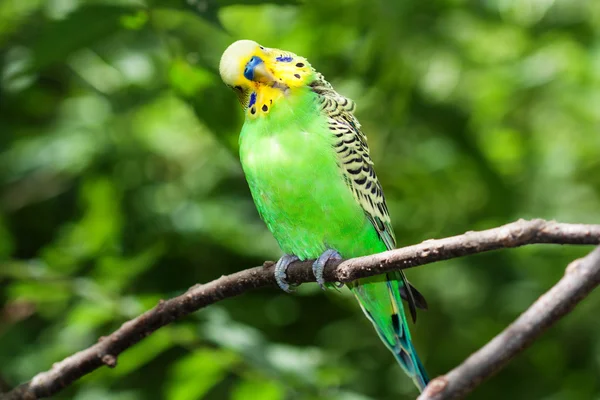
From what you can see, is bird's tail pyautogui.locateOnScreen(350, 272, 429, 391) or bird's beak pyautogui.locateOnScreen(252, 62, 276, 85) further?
bird's tail pyautogui.locateOnScreen(350, 272, 429, 391)

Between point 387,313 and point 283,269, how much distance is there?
2.69 feet

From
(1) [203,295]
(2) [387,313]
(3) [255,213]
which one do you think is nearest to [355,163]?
(2) [387,313]

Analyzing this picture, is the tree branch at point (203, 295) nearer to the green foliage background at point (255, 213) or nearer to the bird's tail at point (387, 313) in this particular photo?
the bird's tail at point (387, 313)

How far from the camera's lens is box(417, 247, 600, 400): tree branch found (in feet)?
5.46

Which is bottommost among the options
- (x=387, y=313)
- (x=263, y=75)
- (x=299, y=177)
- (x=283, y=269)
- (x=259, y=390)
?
(x=259, y=390)

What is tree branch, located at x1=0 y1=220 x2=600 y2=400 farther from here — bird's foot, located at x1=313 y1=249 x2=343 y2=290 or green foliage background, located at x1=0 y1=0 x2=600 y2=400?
green foliage background, located at x1=0 y1=0 x2=600 y2=400

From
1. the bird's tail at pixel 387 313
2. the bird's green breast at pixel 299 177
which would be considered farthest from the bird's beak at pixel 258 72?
the bird's tail at pixel 387 313

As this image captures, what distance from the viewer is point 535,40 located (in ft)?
16.1

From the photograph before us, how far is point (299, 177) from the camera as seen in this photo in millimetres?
2965

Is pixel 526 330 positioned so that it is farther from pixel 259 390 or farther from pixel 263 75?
pixel 259 390

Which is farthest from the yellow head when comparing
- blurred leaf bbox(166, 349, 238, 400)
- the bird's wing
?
blurred leaf bbox(166, 349, 238, 400)

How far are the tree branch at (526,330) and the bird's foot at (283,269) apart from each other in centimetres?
93

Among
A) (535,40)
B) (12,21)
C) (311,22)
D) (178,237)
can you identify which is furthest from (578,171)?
(12,21)

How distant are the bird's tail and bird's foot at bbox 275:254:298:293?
38 centimetres
